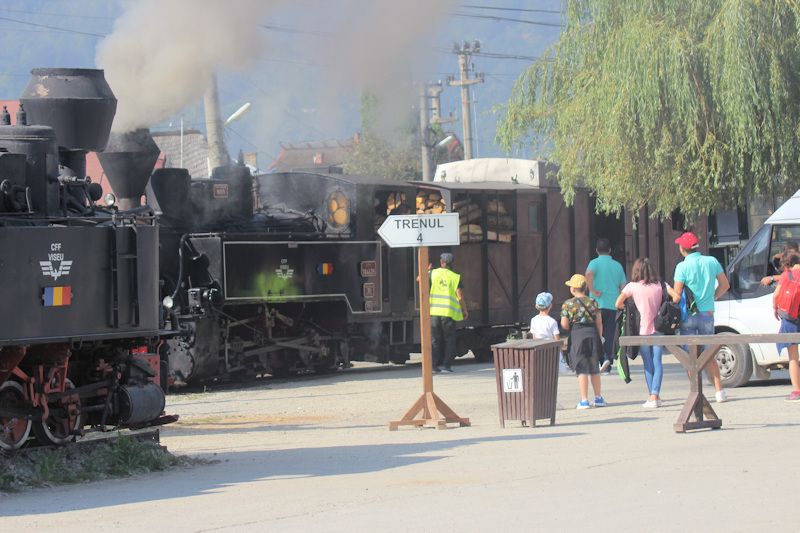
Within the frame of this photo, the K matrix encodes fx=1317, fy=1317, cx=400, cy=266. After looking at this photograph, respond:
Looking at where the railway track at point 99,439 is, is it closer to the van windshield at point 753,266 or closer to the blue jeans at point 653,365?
the blue jeans at point 653,365

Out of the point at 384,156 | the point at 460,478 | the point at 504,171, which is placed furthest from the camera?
the point at 384,156

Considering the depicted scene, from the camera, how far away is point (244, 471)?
10375mm

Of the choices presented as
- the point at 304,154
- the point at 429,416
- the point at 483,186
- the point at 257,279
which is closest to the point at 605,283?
the point at 429,416

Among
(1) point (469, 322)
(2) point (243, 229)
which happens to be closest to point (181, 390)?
(2) point (243, 229)

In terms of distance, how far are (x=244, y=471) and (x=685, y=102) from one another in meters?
11.6

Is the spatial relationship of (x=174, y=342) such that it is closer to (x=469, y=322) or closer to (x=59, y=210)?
(x=469, y=322)

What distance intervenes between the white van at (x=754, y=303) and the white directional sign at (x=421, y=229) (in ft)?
15.1

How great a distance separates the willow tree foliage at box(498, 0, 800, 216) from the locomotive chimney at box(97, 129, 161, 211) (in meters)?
8.73

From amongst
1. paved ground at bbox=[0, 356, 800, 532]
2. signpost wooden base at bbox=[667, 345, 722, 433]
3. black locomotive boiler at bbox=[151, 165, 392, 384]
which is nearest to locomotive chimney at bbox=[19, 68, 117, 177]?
paved ground at bbox=[0, 356, 800, 532]

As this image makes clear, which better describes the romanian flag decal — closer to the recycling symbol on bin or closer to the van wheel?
the recycling symbol on bin

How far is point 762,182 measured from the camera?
20.1m

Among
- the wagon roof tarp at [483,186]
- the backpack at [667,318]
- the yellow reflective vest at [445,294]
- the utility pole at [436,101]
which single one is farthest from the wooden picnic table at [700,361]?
the utility pole at [436,101]

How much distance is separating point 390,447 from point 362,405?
13.9 ft

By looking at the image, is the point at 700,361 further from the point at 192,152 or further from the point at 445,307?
the point at 192,152
